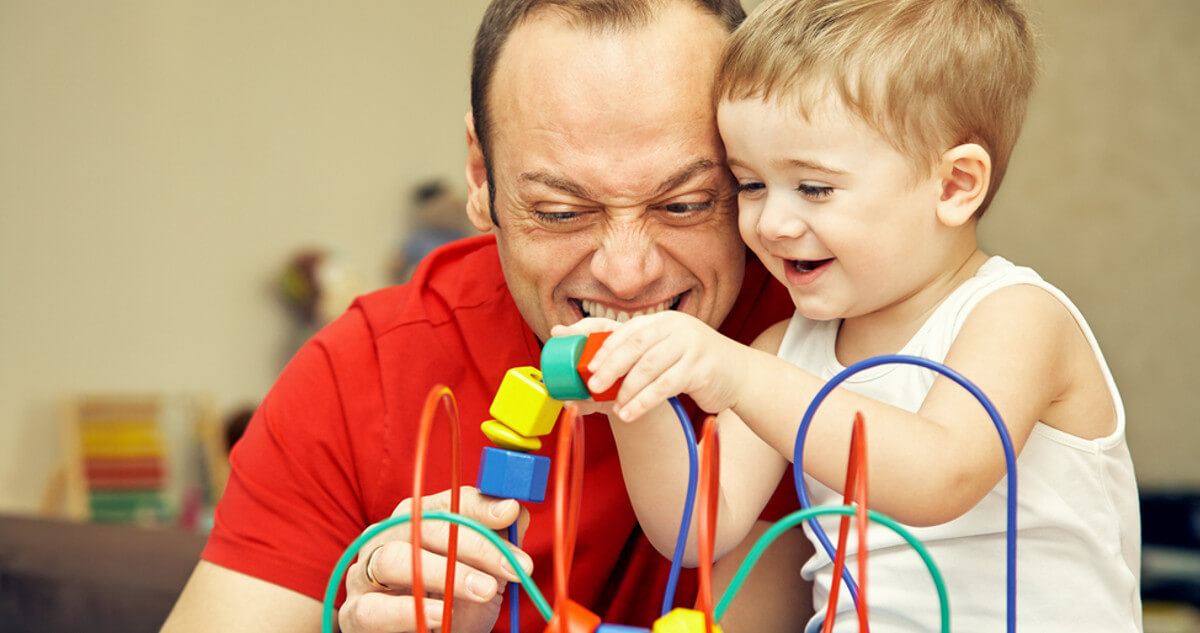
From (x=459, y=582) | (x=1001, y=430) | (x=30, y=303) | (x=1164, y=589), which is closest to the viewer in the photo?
(x=1001, y=430)

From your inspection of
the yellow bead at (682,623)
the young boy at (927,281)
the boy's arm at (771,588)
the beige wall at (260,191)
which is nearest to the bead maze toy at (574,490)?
the yellow bead at (682,623)

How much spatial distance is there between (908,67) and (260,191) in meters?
3.55

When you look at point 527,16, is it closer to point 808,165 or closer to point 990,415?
point 808,165

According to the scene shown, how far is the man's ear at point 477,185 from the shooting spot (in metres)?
1.21

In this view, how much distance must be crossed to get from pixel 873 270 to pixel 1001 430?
0.29 metres

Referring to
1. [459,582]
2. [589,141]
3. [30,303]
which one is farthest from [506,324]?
[30,303]

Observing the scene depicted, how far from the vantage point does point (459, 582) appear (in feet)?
2.59

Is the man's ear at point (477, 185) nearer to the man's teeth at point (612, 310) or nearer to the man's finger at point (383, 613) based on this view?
the man's teeth at point (612, 310)

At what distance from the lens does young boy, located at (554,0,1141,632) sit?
33.4 inches

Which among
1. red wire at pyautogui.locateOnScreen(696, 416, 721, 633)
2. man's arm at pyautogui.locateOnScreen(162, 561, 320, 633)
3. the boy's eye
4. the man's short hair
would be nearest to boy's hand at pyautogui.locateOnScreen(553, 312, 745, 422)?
red wire at pyautogui.locateOnScreen(696, 416, 721, 633)

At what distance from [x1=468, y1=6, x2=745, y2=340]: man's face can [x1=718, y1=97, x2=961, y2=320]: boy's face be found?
0.23ft

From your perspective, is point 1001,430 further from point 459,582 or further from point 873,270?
point 459,582

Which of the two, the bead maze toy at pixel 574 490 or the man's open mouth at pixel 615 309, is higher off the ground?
the bead maze toy at pixel 574 490

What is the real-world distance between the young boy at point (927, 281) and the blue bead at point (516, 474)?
131 millimetres
